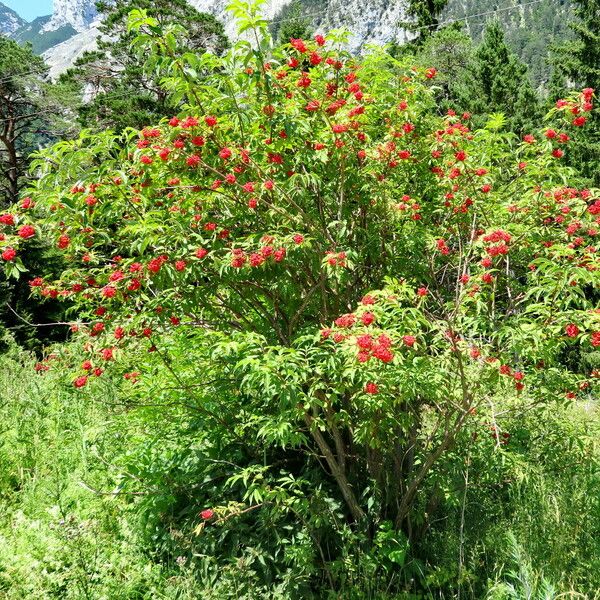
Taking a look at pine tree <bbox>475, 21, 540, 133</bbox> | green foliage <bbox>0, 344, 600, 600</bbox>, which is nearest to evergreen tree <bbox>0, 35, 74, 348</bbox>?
pine tree <bbox>475, 21, 540, 133</bbox>

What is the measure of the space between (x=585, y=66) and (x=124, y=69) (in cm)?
1679

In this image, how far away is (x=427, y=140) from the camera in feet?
12.1

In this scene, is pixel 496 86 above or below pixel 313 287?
below

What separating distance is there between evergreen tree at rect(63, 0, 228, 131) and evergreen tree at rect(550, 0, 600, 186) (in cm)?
1216

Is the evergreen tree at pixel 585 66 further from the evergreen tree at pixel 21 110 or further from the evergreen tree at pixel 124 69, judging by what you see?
the evergreen tree at pixel 21 110

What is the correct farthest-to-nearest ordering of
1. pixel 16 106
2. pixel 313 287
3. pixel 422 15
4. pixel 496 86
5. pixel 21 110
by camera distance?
pixel 422 15
pixel 21 110
pixel 16 106
pixel 496 86
pixel 313 287

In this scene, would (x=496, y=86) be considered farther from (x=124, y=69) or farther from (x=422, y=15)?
(x=124, y=69)

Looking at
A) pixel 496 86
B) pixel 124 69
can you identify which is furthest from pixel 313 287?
pixel 124 69

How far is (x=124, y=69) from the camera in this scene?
21359 mm

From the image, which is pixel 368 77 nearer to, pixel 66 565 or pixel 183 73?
pixel 183 73

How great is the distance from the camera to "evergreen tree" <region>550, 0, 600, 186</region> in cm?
1725

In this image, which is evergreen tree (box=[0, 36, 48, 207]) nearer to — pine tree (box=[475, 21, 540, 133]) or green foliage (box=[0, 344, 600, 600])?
pine tree (box=[475, 21, 540, 133])

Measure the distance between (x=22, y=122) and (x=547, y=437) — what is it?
23236 mm

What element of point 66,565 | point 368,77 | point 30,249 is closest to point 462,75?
point 30,249
